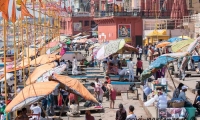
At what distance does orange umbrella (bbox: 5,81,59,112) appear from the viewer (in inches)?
429

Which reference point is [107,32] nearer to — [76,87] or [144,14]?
[144,14]

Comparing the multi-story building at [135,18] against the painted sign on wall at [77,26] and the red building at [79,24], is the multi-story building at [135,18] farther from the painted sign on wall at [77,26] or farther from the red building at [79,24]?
the painted sign on wall at [77,26]

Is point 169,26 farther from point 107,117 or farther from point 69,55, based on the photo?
point 107,117

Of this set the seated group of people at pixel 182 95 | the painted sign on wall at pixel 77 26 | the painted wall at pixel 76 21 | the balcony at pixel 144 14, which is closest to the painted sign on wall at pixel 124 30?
the balcony at pixel 144 14

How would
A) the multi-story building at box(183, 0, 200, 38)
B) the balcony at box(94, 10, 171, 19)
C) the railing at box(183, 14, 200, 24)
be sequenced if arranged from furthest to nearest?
1. the balcony at box(94, 10, 171, 19)
2. the railing at box(183, 14, 200, 24)
3. the multi-story building at box(183, 0, 200, 38)

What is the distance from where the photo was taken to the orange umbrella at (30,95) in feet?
35.8

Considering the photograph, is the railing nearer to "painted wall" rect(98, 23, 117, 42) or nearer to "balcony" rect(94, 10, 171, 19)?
"balcony" rect(94, 10, 171, 19)

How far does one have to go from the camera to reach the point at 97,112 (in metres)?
17.1

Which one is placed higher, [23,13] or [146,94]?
[23,13]

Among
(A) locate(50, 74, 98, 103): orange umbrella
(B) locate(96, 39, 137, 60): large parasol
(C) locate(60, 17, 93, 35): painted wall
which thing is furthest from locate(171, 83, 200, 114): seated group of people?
(C) locate(60, 17, 93, 35): painted wall

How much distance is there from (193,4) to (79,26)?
1502 inches

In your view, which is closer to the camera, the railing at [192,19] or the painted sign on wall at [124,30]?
the railing at [192,19]

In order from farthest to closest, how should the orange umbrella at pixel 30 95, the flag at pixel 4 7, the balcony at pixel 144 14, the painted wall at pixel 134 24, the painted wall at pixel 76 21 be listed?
the painted wall at pixel 76 21 < the painted wall at pixel 134 24 < the balcony at pixel 144 14 < the flag at pixel 4 7 < the orange umbrella at pixel 30 95

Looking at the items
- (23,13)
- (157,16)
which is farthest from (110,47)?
(157,16)
